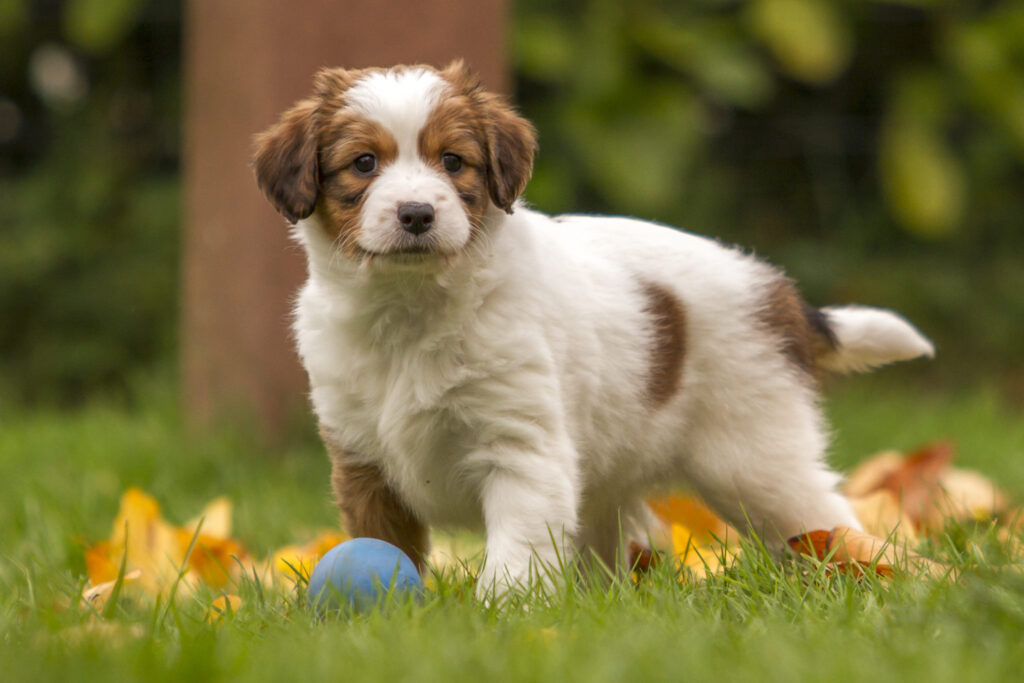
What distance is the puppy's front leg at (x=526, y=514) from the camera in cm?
269

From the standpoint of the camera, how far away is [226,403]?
17.5ft

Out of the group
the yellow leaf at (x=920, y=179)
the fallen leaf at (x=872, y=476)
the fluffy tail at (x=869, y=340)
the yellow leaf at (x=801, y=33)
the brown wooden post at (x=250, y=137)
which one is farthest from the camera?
the yellow leaf at (x=920, y=179)

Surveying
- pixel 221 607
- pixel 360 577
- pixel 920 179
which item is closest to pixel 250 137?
pixel 221 607

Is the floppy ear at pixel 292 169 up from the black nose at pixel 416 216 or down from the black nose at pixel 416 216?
up

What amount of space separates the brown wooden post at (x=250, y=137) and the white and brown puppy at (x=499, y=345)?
1991 mm

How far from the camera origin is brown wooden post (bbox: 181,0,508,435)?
199 inches

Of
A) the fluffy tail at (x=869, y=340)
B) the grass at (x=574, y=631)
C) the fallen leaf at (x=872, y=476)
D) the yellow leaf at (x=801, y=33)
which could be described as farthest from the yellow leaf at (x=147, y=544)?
A: the yellow leaf at (x=801, y=33)

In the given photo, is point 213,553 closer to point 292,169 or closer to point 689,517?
point 292,169

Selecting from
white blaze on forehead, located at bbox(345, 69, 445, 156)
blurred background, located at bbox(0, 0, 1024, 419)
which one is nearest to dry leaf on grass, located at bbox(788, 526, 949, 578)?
white blaze on forehead, located at bbox(345, 69, 445, 156)

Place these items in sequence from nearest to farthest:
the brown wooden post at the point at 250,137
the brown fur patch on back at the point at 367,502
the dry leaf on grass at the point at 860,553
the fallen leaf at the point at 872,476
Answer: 1. the dry leaf on grass at the point at 860,553
2. the brown fur patch on back at the point at 367,502
3. the fallen leaf at the point at 872,476
4. the brown wooden post at the point at 250,137

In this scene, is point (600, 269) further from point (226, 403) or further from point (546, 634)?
point (226, 403)

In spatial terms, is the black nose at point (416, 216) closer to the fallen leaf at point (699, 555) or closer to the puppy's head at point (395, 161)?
the puppy's head at point (395, 161)

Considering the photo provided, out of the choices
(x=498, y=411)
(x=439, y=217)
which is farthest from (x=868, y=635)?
(x=439, y=217)

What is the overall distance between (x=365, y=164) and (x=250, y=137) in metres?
2.57
